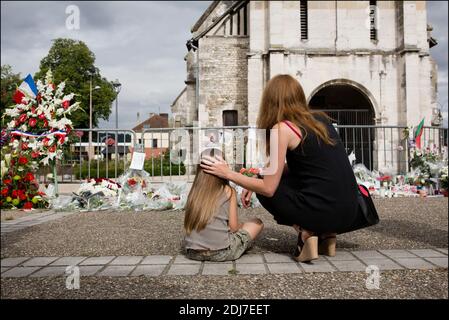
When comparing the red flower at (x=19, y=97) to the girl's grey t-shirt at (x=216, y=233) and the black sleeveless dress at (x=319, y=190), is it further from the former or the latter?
the black sleeveless dress at (x=319, y=190)

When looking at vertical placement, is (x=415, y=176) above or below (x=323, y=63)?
below

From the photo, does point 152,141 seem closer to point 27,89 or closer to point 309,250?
point 27,89

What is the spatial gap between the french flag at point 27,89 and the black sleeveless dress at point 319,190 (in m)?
4.65

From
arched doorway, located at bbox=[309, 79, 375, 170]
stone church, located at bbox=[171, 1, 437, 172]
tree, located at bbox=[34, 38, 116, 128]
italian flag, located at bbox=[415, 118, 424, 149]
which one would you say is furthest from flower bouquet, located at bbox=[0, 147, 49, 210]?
arched doorway, located at bbox=[309, 79, 375, 170]

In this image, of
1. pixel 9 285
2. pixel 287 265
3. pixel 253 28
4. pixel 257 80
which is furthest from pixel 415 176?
pixel 253 28

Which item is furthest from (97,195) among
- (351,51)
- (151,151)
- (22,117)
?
(351,51)

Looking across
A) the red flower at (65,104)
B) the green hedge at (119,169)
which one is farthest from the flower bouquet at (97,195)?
the red flower at (65,104)

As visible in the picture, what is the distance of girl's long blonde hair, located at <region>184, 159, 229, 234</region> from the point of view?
10.6 feet

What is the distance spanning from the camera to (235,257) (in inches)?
131

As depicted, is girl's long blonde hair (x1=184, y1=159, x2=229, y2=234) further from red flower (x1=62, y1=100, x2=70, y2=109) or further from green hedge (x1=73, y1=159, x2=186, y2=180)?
green hedge (x1=73, y1=159, x2=186, y2=180)

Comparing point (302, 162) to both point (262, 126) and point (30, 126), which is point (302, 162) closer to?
point (262, 126)

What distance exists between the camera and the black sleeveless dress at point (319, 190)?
3.00 metres

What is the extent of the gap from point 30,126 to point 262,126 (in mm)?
5587

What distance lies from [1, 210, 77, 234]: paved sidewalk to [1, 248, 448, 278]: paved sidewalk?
1.99 m
